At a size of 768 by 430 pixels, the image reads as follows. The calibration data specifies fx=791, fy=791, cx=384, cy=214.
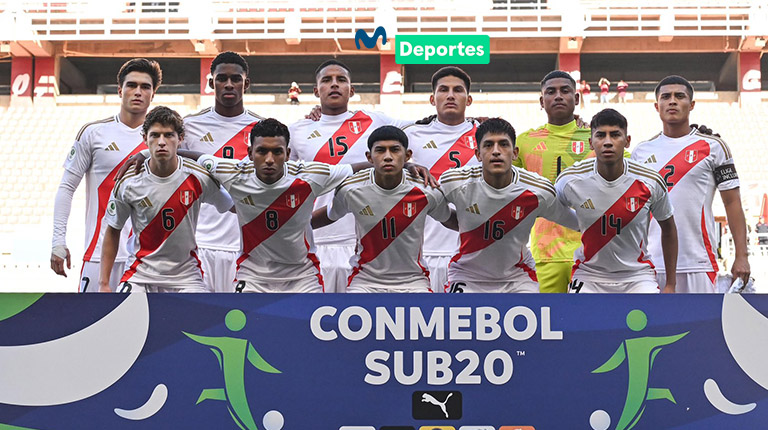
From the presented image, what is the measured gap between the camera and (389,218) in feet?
13.3

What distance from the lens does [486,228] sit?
161 inches

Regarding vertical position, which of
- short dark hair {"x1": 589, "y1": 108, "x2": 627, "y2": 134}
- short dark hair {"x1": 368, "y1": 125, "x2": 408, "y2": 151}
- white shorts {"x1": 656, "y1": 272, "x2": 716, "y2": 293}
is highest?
short dark hair {"x1": 589, "y1": 108, "x2": 627, "y2": 134}

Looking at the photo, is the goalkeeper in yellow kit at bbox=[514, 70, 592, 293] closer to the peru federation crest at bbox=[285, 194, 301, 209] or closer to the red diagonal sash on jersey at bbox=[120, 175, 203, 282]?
the peru federation crest at bbox=[285, 194, 301, 209]

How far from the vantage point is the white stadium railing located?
24625mm

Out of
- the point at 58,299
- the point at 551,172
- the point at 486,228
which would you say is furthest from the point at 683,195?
the point at 58,299

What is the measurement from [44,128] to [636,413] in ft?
77.4

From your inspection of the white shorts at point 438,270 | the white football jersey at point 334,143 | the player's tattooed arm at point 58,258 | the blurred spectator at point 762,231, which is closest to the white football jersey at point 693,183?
the white shorts at point 438,270

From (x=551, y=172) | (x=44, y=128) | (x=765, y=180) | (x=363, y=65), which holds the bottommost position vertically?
(x=551, y=172)

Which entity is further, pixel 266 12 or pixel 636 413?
pixel 266 12

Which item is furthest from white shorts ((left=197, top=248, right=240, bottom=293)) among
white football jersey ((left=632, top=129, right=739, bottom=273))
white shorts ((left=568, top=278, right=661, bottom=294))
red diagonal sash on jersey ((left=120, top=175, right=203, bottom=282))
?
white football jersey ((left=632, top=129, right=739, bottom=273))

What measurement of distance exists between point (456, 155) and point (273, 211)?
1.38 meters

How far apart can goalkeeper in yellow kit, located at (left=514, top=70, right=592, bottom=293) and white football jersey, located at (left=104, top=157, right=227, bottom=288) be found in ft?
6.68

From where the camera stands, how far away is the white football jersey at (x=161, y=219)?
4031mm

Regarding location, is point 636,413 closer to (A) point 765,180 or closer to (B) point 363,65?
(A) point 765,180
